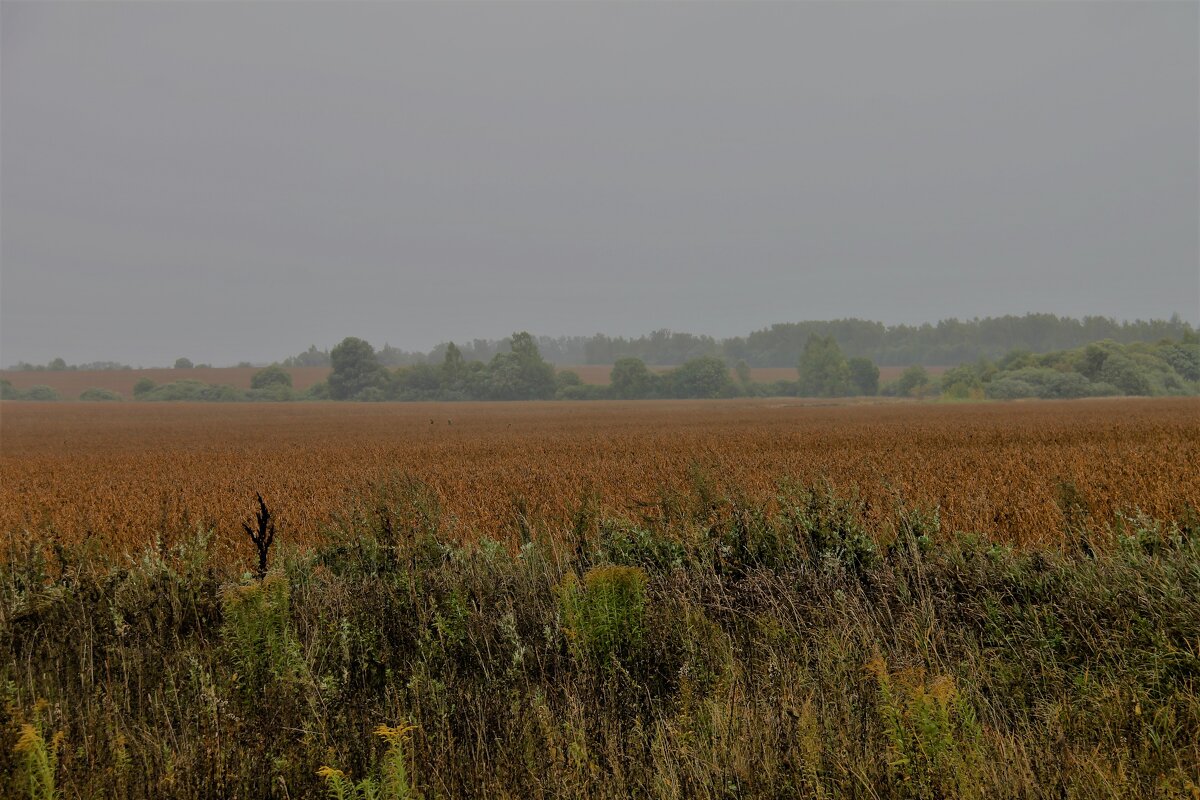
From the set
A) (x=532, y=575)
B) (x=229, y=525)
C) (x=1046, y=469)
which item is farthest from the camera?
(x=1046, y=469)

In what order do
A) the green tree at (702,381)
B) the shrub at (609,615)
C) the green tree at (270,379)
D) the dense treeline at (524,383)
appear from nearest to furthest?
1. the shrub at (609,615)
2. the dense treeline at (524,383)
3. the green tree at (702,381)
4. the green tree at (270,379)

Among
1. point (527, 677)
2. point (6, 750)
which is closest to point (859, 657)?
point (527, 677)

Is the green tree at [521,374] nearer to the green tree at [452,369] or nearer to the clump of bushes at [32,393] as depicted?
the green tree at [452,369]

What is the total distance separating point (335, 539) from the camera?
286 inches

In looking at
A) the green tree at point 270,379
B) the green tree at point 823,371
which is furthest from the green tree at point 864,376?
the green tree at point 270,379

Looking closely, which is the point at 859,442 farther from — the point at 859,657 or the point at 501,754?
the point at 501,754

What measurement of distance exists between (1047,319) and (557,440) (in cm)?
18047

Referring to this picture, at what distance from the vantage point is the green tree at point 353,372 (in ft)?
380

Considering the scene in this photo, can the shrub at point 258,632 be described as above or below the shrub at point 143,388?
below

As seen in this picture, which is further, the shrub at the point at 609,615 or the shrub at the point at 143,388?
the shrub at the point at 143,388

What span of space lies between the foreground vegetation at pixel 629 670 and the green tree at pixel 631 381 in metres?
110

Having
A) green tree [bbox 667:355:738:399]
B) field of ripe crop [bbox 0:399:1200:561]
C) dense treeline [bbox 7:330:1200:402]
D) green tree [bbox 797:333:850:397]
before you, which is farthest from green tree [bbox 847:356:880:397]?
field of ripe crop [bbox 0:399:1200:561]

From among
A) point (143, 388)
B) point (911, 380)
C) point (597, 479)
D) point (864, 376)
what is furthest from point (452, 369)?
point (597, 479)

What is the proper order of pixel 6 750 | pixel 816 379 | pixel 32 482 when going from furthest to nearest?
pixel 816 379
pixel 32 482
pixel 6 750
